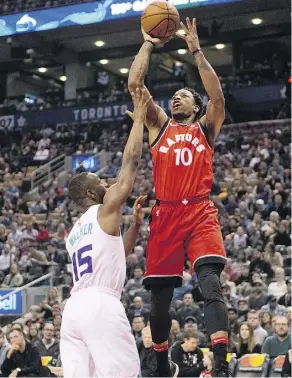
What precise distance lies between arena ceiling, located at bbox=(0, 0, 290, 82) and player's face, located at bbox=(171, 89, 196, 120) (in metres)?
19.6

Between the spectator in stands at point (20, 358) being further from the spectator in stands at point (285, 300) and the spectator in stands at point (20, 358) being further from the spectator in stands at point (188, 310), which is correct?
the spectator in stands at point (285, 300)

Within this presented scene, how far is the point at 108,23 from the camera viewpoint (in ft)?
92.7

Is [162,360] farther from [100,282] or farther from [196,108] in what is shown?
[196,108]

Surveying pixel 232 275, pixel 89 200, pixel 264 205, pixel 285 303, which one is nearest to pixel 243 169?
pixel 264 205

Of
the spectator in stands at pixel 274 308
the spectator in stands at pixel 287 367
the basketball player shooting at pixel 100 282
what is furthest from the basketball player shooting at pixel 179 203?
the spectator in stands at pixel 274 308

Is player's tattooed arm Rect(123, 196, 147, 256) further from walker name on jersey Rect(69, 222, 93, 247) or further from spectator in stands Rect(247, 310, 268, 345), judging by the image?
spectator in stands Rect(247, 310, 268, 345)

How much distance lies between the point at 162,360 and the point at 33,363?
16.8 feet

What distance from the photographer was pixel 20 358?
38.7 ft

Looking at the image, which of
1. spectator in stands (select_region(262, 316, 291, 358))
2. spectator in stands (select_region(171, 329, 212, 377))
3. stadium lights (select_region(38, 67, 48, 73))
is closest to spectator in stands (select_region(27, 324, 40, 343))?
spectator in stands (select_region(171, 329, 212, 377))

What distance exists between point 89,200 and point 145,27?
5.20ft

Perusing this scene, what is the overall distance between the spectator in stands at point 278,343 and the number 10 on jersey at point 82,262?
6.06m

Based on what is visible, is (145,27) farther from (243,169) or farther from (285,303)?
(243,169)

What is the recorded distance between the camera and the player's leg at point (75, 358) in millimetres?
5770

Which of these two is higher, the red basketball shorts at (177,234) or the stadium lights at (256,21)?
the stadium lights at (256,21)
